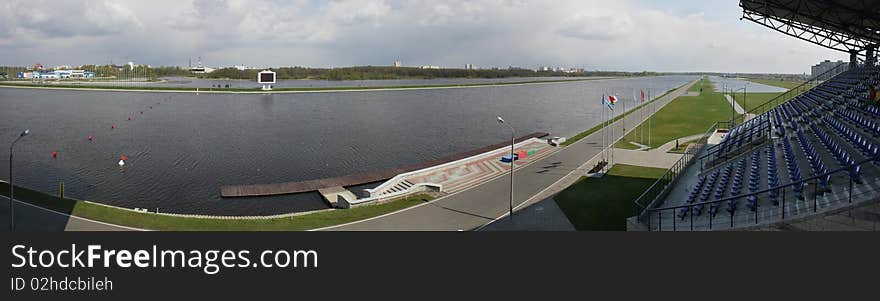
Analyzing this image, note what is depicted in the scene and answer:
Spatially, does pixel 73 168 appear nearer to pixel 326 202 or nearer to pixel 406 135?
pixel 326 202

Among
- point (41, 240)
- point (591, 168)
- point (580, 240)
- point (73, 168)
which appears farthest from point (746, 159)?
point (73, 168)

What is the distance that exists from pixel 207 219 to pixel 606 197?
16.4 m

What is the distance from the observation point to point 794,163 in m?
17.3

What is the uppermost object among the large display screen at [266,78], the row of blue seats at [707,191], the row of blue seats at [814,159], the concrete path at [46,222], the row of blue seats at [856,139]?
the large display screen at [266,78]

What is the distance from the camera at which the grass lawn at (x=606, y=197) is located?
19.2 meters

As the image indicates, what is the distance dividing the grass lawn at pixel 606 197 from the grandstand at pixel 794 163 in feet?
3.04

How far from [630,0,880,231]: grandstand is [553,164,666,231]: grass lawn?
3.04 ft

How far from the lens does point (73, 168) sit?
3425cm

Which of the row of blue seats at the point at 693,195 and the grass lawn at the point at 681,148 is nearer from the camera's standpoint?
the row of blue seats at the point at 693,195

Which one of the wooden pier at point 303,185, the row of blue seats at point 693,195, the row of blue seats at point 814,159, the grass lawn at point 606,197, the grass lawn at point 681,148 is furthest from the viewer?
the grass lawn at point 681,148

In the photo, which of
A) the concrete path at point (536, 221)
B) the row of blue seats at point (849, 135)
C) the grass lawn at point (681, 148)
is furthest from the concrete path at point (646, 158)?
the concrete path at point (536, 221)

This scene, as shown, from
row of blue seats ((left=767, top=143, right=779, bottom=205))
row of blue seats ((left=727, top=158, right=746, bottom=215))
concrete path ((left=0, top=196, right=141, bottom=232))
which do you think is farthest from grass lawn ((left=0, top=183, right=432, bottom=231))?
row of blue seats ((left=767, top=143, right=779, bottom=205))

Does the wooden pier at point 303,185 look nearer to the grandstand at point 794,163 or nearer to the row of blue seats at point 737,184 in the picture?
the grandstand at point 794,163

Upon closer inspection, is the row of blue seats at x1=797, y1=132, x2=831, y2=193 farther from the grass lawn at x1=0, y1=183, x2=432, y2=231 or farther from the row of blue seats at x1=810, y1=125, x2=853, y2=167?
the grass lawn at x1=0, y1=183, x2=432, y2=231
